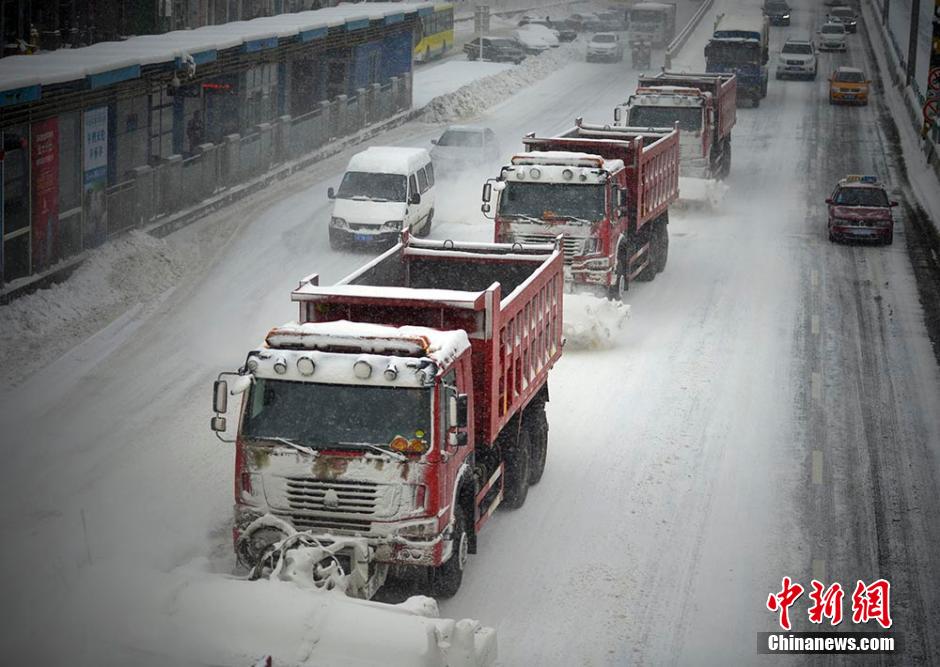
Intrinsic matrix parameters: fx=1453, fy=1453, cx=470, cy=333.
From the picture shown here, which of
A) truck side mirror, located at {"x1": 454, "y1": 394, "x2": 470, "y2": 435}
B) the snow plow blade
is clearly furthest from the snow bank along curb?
truck side mirror, located at {"x1": 454, "y1": 394, "x2": 470, "y2": 435}

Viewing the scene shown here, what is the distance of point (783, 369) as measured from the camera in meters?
23.6

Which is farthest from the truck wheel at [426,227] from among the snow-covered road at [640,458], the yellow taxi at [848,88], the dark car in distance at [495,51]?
the dark car in distance at [495,51]

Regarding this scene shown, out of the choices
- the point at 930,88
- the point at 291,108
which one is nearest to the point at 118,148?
the point at 291,108

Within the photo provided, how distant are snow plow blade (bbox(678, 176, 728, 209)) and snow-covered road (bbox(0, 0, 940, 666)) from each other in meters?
4.97

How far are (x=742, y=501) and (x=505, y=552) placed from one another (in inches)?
130

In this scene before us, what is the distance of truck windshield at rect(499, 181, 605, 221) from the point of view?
26109mm

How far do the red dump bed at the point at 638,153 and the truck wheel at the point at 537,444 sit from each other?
10.8 metres

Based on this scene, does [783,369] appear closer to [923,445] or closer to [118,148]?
[923,445]

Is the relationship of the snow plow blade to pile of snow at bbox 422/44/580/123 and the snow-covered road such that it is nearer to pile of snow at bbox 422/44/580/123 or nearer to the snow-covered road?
the snow-covered road

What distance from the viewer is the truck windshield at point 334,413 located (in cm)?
1327

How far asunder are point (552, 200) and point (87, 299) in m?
8.65

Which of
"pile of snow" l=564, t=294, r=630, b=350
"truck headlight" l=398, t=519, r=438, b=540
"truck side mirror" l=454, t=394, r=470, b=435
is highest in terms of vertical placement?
"truck side mirror" l=454, t=394, r=470, b=435

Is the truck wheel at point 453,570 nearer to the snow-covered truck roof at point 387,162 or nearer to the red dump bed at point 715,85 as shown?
the snow-covered truck roof at point 387,162

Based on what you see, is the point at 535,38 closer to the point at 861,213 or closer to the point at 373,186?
the point at 861,213
